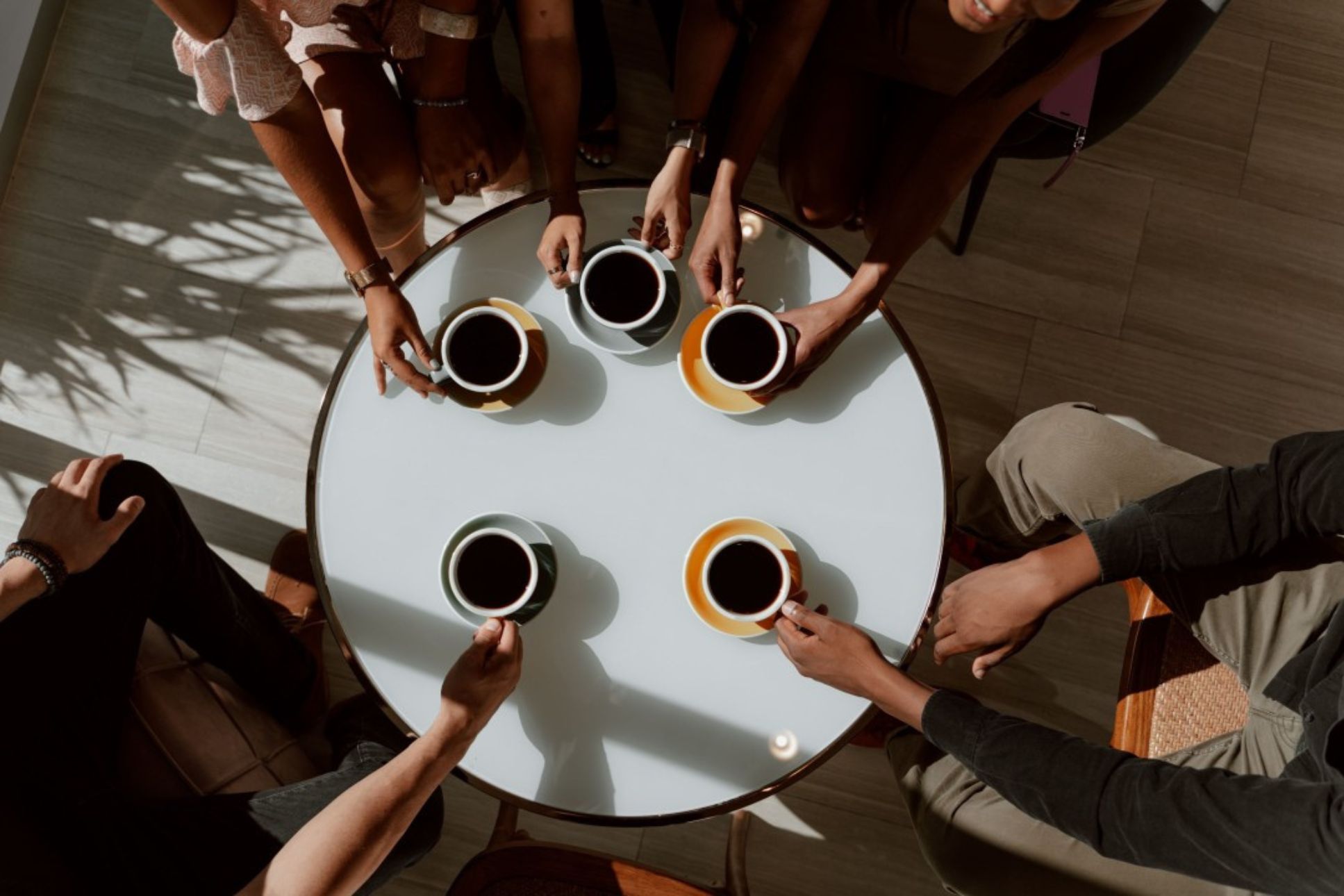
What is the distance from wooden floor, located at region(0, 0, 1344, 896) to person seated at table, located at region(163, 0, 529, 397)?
0.38 meters

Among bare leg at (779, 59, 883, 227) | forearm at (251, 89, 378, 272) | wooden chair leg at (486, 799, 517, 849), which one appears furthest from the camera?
bare leg at (779, 59, 883, 227)

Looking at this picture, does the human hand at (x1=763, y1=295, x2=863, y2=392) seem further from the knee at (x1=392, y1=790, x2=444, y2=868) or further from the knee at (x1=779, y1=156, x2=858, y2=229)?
the knee at (x1=392, y1=790, x2=444, y2=868)

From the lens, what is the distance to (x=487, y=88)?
1.64m

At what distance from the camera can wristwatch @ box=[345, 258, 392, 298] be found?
127 centimetres

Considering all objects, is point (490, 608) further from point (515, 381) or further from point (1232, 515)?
point (1232, 515)

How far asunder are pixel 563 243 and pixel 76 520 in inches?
30.4

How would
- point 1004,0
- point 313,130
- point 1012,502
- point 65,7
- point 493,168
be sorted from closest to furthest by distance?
point 1004,0 → point 313,130 → point 1012,502 → point 493,168 → point 65,7

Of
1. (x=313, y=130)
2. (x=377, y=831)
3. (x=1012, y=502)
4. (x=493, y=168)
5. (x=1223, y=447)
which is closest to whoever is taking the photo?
(x=377, y=831)

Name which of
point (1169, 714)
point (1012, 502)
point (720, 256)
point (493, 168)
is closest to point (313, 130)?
point (493, 168)

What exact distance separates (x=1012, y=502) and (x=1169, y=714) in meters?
0.40

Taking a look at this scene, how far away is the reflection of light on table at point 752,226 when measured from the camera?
1.31 meters

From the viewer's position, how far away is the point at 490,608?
1.13 m

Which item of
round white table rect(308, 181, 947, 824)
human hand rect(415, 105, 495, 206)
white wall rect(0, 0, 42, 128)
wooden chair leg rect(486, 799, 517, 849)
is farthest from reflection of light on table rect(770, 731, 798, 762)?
white wall rect(0, 0, 42, 128)

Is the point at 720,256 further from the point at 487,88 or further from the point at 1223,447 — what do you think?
the point at 1223,447
